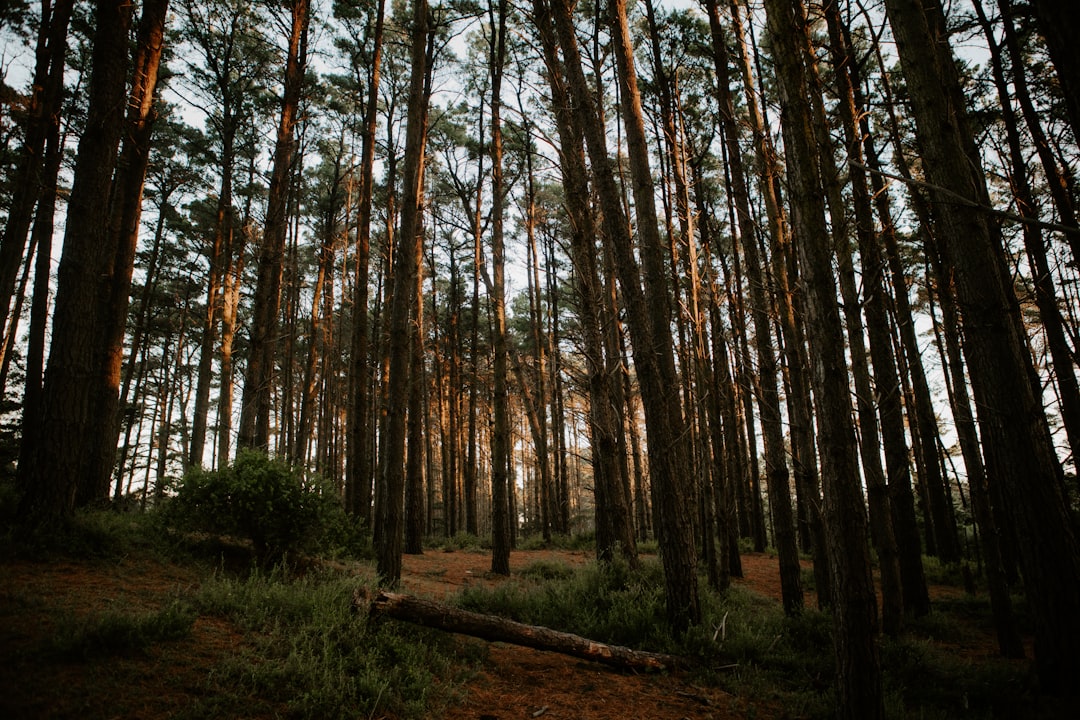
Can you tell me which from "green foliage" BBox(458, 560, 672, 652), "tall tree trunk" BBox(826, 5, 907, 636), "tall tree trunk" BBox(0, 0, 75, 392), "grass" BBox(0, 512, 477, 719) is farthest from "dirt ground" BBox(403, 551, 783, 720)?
"tall tree trunk" BBox(0, 0, 75, 392)

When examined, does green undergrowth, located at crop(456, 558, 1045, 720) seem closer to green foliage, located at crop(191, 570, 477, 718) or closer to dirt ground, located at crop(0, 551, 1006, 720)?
dirt ground, located at crop(0, 551, 1006, 720)

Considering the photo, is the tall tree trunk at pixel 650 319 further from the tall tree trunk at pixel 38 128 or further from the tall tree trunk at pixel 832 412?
the tall tree trunk at pixel 38 128

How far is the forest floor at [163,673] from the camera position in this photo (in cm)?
295

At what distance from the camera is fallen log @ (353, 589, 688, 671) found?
4.51m

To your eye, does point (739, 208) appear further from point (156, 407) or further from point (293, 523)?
point (156, 407)

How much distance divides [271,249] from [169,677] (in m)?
8.39

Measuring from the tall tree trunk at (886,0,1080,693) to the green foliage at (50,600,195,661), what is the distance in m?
6.36

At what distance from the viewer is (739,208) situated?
680 centimetres

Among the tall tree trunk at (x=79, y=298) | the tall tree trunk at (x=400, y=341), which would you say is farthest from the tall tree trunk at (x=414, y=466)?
the tall tree trunk at (x=79, y=298)

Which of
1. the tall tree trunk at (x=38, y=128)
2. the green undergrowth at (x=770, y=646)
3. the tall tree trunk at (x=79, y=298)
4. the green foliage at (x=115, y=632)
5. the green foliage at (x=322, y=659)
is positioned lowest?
the green undergrowth at (x=770, y=646)

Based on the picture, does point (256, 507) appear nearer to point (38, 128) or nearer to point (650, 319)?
point (650, 319)

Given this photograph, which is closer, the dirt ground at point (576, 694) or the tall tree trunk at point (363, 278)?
the dirt ground at point (576, 694)

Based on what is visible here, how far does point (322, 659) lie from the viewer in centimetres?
386

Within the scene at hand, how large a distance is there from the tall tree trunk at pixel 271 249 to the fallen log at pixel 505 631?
6.35 meters
